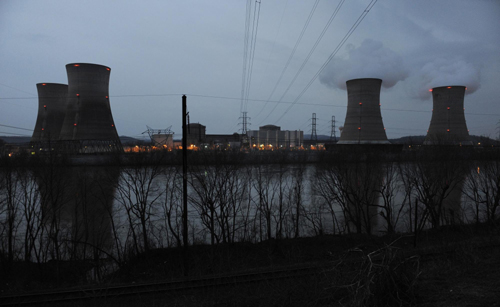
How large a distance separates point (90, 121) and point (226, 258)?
22.3m

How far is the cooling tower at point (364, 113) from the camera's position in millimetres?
24891

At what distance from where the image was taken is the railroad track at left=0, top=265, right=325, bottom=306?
499 centimetres

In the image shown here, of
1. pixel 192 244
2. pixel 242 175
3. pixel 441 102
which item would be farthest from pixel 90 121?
pixel 441 102

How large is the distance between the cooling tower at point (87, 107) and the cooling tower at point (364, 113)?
21.2 metres

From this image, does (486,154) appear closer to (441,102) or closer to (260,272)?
(260,272)

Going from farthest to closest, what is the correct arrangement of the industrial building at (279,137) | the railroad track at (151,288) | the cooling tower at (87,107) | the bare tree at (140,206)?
the industrial building at (279,137) < the cooling tower at (87,107) < the bare tree at (140,206) < the railroad track at (151,288)

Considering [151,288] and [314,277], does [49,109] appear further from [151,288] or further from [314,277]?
[314,277]

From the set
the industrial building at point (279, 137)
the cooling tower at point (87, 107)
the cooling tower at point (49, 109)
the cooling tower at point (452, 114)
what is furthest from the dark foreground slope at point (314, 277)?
the industrial building at point (279, 137)

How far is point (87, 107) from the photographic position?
24781mm

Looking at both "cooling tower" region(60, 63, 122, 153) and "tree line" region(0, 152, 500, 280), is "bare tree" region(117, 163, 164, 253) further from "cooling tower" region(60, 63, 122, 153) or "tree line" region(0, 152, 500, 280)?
"cooling tower" region(60, 63, 122, 153)

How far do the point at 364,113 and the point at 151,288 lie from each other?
79.2ft

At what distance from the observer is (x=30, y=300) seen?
5.04 metres

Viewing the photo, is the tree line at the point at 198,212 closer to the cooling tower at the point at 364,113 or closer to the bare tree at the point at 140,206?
the bare tree at the point at 140,206

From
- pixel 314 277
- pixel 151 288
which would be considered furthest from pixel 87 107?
pixel 314 277
